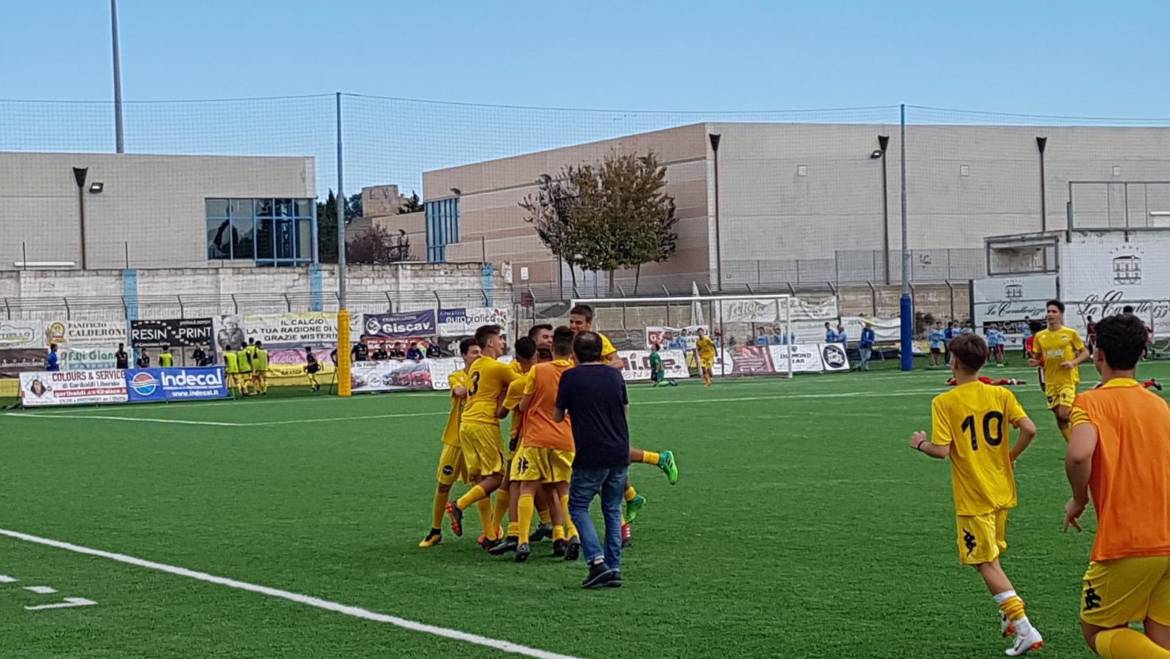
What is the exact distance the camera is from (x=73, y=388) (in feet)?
129

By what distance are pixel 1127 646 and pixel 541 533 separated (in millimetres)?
7026

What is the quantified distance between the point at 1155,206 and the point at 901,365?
1201 inches

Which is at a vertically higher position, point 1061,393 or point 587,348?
point 587,348

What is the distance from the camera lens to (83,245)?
5841 cm

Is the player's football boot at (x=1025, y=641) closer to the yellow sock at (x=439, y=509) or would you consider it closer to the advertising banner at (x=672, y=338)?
the yellow sock at (x=439, y=509)

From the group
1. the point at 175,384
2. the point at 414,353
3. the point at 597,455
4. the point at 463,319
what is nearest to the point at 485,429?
the point at 597,455

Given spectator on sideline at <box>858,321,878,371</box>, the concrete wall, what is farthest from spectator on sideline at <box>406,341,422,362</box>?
the concrete wall

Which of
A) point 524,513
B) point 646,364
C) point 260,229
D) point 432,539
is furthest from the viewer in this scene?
point 260,229

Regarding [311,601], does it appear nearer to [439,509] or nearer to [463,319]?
[439,509]

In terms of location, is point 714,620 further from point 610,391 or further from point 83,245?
point 83,245

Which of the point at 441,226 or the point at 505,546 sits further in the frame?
the point at 441,226

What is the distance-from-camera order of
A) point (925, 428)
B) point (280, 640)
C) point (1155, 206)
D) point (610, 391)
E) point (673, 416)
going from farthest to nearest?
point (1155, 206)
point (673, 416)
point (925, 428)
point (610, 391)
point (280, 640)

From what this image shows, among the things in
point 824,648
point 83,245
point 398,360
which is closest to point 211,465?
point 824,648

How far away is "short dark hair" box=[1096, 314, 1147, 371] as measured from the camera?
589 cm
